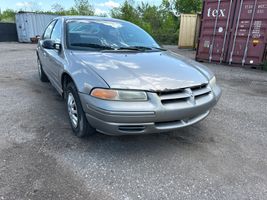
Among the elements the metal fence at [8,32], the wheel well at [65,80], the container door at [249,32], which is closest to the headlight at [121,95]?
the wheel well at [65,80]

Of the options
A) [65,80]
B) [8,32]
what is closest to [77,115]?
[65,80]

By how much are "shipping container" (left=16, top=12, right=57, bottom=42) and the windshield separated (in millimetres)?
16969

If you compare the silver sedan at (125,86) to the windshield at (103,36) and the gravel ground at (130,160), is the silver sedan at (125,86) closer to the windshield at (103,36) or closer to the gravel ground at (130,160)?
the windshield at (103,36)

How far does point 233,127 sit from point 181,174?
5.10 ft

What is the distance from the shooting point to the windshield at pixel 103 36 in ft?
10.8

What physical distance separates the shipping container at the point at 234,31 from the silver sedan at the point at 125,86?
6293 mm

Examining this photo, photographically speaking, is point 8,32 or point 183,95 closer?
point 183,95

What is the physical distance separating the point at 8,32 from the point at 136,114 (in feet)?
67.5

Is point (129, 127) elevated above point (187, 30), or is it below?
below

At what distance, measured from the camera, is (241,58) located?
8.49 m

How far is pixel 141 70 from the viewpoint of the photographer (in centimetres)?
261

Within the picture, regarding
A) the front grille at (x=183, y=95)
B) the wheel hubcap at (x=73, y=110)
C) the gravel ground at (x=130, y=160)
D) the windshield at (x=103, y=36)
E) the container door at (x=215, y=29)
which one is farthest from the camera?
the container door at (x=215, y=29)

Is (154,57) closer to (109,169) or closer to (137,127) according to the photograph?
(137,127)

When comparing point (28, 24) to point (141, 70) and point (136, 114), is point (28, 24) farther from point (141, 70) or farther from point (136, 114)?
point (136, 114)
